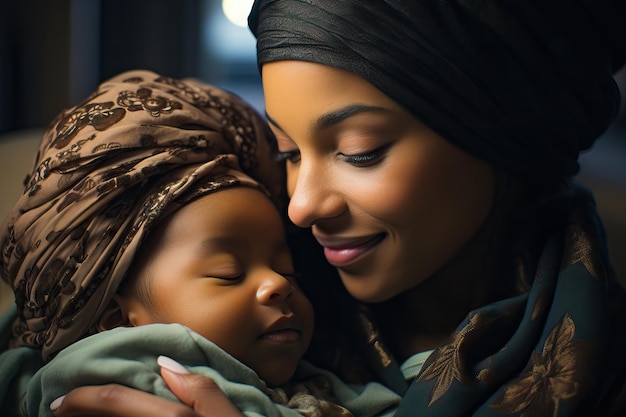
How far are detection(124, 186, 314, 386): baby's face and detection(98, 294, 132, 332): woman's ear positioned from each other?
0.01 m

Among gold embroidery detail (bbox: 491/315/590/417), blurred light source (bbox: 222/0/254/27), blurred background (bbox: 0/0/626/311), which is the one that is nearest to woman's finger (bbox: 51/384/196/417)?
gold embroidery detail (bbox: 491/315/590/417)

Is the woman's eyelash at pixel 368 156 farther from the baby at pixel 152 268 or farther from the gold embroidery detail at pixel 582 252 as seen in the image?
the gold embroidery detail at pixel 582 252

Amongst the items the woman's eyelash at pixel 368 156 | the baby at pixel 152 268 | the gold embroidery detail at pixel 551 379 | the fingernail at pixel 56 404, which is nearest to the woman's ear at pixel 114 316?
the baby at pixel 152 268

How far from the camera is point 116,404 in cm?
87

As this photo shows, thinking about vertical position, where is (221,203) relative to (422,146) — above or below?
below

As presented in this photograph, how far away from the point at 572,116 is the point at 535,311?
0.85 feet

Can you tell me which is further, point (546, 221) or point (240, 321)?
point (546, 221)

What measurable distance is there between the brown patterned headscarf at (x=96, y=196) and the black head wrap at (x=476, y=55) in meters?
0.16

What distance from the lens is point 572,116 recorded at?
40.4 inches

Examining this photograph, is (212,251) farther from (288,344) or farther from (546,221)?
(546,221)

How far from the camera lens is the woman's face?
0.95m

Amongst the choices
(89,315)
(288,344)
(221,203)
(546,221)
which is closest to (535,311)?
(546,221)

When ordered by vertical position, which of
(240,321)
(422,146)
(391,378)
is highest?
(422,146)

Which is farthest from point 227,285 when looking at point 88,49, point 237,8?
point 88,49
